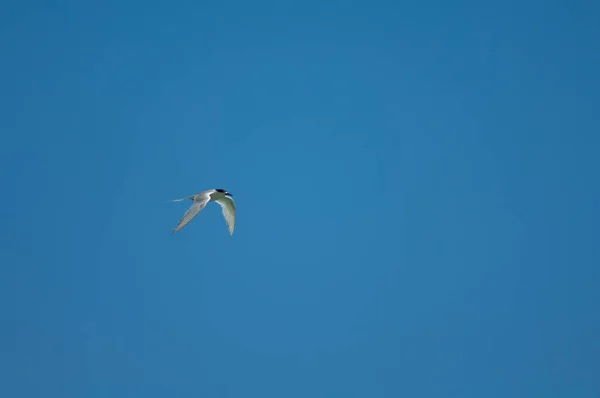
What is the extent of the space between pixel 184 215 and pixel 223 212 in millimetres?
4105

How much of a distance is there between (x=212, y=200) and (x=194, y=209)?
8.75ft

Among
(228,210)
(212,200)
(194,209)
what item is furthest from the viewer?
(228,210)

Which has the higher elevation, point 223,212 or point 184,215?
point 223,212

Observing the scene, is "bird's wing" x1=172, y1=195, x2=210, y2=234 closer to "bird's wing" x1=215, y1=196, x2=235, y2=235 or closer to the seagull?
the seagull

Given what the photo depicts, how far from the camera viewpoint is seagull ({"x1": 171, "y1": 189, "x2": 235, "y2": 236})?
A: 998 inches

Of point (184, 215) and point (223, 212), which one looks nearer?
point (184, 215)

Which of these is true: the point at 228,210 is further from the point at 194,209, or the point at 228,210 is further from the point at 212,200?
the point at 194,209

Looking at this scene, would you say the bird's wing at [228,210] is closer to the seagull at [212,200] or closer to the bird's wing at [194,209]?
the seagull at [212,200]

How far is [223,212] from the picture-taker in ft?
96.4

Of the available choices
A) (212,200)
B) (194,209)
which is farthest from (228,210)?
(194,209)

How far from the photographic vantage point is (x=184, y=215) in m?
25.4

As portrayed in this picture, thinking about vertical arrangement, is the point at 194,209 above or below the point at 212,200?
below

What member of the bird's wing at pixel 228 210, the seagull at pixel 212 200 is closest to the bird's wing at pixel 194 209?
the seagull at pixel 212 200

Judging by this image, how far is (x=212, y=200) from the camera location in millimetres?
28422
